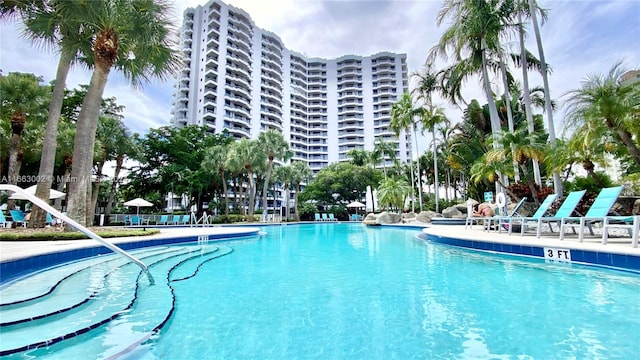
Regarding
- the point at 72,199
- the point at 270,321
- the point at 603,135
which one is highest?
the point at 603,135

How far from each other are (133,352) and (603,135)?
426 inches

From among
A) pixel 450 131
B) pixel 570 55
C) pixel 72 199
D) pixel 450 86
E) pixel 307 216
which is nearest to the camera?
pixel 72 199

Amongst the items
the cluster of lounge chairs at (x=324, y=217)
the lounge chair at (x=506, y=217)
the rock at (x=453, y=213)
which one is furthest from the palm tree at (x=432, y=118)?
the cluster of lounge chairs at (x=324, y=217)

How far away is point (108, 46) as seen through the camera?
372 inches

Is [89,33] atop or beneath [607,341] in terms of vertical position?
atop

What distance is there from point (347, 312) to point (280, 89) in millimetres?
68860

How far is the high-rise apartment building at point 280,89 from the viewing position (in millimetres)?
54500

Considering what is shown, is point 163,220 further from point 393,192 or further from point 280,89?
point 280,89

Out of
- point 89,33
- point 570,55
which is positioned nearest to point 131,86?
point 89,33

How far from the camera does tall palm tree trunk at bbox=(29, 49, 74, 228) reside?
976 cm

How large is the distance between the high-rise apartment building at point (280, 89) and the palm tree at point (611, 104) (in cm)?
4297

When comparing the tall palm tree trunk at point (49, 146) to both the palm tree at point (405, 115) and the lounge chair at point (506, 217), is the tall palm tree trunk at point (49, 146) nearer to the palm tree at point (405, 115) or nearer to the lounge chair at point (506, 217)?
the lounge chair at point (506, 217)

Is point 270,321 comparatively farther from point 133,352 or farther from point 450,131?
point 450,131

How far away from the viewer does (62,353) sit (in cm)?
246
